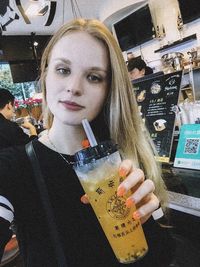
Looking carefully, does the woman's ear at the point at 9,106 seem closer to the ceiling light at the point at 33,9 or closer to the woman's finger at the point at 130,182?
the ceiling light at the point at 33,9

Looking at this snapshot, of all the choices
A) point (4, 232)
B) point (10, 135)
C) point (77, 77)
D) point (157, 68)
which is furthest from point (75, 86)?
point (157, 68)

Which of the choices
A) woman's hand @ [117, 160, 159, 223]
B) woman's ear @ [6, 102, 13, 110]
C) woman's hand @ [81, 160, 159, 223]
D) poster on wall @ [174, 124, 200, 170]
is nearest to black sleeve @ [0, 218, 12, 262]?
woman's hand @ [81, 160, 159, 223]

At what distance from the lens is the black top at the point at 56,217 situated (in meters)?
0.88

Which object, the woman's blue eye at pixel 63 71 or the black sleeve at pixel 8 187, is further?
the woman's blue eye at pixel 63 71

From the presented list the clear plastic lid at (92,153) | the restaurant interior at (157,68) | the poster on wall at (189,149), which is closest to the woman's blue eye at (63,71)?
the clear plastic lid at (92,153)

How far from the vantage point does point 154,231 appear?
3.31 ft

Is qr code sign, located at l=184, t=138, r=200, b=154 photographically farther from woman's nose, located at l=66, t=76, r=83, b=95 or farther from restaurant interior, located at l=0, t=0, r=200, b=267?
woman's nose, located at l=66, t=76, r=83, b=95

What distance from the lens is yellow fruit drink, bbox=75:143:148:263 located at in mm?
693

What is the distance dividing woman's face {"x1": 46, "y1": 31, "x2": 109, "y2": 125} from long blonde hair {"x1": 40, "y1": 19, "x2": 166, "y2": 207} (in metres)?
0.03

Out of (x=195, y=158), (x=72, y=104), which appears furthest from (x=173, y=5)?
(x=72, y=104)

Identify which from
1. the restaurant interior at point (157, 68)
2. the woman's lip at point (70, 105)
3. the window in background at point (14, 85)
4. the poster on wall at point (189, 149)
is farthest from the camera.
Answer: the window in background at point (14, 85)

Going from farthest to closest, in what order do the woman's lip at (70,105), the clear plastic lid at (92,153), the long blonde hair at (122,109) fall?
the long blonde hair at (122,109)
the woman's lip at (70,105)
the clear plastic lid at (92,153)

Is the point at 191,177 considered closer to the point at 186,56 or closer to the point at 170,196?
the point at 170,196

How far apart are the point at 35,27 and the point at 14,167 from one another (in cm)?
811
